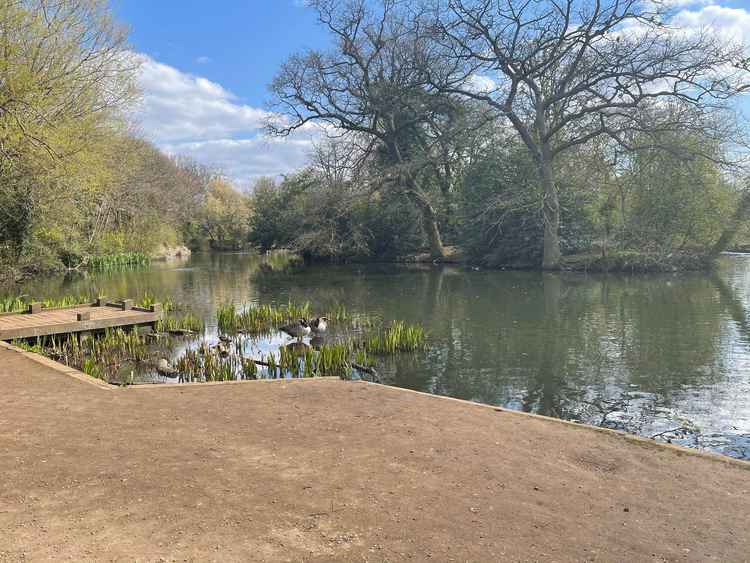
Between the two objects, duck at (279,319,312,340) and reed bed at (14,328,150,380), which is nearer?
reed bed at (14,328,150,380)

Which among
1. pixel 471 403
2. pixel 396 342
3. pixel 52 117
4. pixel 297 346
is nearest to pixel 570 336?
pixel 396 342

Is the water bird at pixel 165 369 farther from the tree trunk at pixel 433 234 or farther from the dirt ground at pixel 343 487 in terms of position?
the tree trunk at pixel 433 234

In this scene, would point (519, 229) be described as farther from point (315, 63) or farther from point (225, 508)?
point (225, 508)

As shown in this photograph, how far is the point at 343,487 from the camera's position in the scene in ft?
14.5

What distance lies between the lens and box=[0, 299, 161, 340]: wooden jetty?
1156 centimetres

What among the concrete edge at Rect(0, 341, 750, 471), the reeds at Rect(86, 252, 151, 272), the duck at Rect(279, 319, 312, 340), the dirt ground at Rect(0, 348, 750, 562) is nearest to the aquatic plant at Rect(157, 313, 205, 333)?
the duck at Rect(279, 319, 312, 340)

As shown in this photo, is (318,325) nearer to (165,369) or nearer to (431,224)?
(165,369)

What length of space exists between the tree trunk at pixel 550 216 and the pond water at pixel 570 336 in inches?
97.3

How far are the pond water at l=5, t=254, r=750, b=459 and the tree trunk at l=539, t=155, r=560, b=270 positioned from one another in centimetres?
247

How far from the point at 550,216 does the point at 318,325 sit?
1838cm

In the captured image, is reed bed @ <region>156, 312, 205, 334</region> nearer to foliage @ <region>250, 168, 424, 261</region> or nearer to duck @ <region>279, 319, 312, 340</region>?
duck @ <region>279, 319, 312, 340</region>

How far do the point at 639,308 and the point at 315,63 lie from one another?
23.1 meters

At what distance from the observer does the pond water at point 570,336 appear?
324 inches

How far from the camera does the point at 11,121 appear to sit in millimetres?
15031
